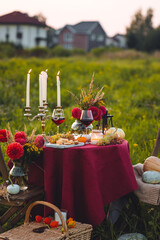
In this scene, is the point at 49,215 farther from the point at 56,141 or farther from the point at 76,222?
the point at 56,141

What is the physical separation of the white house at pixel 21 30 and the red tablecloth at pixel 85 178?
120 ft

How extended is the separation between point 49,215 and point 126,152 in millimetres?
958

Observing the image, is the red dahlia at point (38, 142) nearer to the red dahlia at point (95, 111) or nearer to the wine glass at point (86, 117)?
the wine glass at point (86, 117)

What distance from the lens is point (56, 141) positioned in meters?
3.39

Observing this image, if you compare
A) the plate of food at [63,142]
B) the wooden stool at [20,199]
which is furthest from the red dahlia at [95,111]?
the wooden stool at [20,199]

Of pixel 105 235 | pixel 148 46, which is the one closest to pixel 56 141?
pixel 105 235

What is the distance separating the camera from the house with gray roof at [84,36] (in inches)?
1797

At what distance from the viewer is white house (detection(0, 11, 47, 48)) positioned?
39.2 m

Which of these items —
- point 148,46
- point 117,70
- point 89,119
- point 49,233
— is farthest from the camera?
point 148,46

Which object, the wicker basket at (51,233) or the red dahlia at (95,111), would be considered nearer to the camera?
the wicker basket at (51,233)

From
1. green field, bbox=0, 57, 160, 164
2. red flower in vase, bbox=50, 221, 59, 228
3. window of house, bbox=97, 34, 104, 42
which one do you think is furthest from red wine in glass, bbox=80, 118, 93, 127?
window of house, bbox=97, 34, 104, 42

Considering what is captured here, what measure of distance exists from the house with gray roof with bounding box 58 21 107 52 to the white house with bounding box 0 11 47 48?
5.83m

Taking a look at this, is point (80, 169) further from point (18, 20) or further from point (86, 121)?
point (18, 20)

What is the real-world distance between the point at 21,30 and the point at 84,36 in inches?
394
